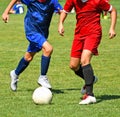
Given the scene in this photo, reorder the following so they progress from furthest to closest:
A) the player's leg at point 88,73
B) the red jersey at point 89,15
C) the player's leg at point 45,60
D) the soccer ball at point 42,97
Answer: the player's leg at point 45,60 → the red jersey at point 89,15 → the player's leg at point 88,73 → the soccer ball at point 42,97

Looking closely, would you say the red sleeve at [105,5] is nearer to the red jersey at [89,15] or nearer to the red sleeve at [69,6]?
the red jersey at [89,15]

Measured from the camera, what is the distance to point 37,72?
12836 mm

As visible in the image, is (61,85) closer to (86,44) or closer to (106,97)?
(106,97)

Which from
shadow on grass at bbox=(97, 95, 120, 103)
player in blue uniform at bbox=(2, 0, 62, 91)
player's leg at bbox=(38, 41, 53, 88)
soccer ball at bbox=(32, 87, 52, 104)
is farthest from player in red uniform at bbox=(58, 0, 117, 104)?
player in blue uniform at bbox=(2, 0, 62, 91)

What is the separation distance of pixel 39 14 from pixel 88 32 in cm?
141

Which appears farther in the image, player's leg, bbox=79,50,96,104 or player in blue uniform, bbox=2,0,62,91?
player in blue uniform, bbox=2,0,62,91

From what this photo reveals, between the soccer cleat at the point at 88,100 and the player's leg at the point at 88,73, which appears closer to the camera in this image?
the soccer cleat at the point at 88,100

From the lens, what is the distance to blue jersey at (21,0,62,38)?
977 centimetres

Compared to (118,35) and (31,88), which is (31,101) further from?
(118,35)

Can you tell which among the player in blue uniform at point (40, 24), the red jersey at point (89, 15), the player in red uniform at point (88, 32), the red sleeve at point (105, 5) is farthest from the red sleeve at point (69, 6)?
the player in blue uniform at point (40, 24)

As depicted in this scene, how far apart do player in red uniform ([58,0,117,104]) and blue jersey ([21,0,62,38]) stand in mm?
809

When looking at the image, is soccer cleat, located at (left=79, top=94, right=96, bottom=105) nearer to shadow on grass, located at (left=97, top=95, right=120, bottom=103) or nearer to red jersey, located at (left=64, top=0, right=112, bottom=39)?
shadow on grass, located at (left=97, top=95, right=120, bottom=103)

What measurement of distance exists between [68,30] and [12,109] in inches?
656

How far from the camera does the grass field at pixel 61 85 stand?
790cm
